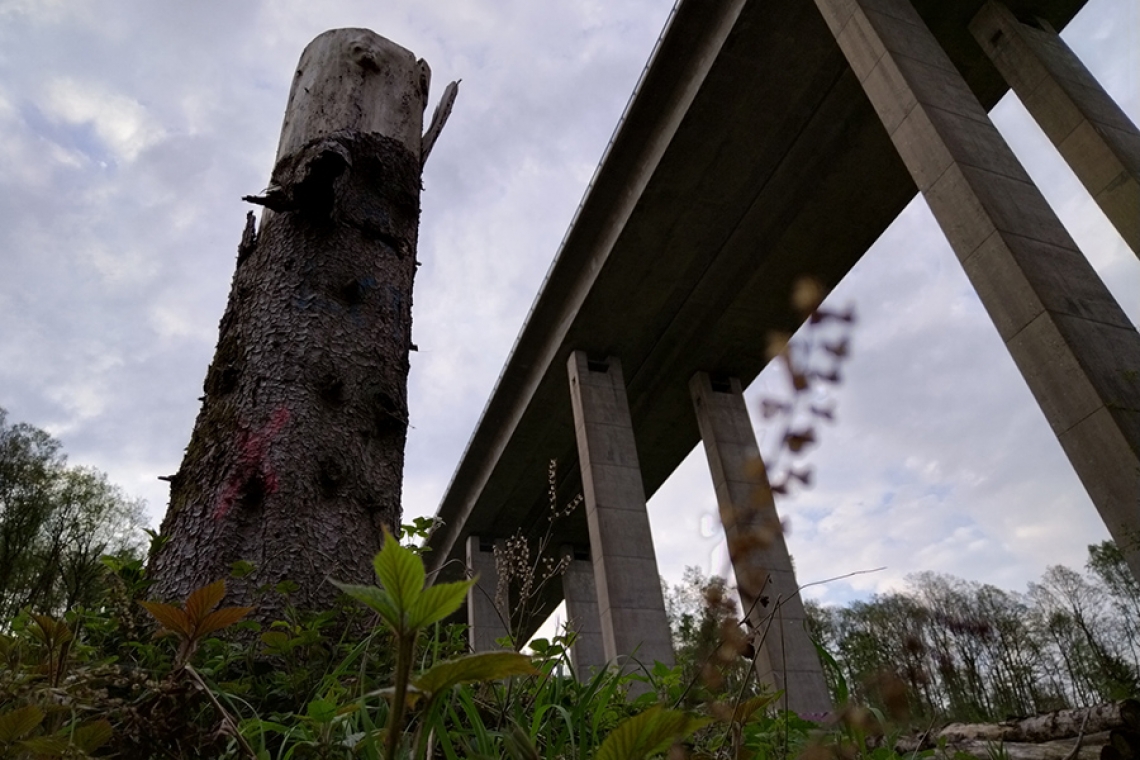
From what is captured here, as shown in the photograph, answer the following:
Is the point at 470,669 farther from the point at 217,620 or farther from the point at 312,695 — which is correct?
the point at 312,695

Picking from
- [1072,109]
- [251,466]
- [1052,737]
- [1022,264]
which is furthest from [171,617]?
[1072,109]

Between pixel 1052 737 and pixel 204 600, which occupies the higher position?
pixel 204 600

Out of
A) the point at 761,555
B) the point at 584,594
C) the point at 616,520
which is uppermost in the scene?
the point at 584,594

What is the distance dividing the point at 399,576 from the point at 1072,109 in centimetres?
999

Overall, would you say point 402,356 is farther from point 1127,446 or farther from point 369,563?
point 1127,446

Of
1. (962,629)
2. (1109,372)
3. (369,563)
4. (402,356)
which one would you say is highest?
(1109,372)

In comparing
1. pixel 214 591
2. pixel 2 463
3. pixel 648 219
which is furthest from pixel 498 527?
pixel 214 591

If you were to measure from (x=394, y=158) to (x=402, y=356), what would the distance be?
3.31ft

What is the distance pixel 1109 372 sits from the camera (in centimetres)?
504

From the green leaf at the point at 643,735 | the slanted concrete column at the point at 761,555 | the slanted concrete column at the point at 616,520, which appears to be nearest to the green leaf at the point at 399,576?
the green leaf at the point at 643,735

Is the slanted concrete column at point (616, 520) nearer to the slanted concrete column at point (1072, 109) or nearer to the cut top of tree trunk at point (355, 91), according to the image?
the slanted concrete column at point (1072, 109)

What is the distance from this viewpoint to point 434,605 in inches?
23.4

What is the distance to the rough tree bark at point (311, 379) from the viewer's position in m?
1.94

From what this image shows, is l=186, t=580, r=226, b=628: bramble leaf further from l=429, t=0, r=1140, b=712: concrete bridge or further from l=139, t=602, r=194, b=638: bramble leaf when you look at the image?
l=429, t=0, r=1140, b=712: concrete bridge
